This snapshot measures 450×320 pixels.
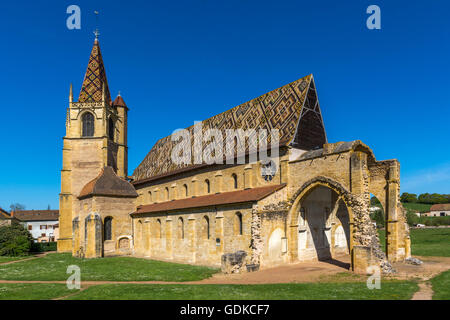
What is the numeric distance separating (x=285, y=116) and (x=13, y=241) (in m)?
33.8

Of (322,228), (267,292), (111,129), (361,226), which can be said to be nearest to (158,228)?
(322,228)

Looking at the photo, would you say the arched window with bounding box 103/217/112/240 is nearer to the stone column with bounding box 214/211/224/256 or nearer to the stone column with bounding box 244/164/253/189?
the stone column with bounding box 214/211/224/256

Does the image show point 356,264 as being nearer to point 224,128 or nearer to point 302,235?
point 302,235

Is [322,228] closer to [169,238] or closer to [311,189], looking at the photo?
[311,189]

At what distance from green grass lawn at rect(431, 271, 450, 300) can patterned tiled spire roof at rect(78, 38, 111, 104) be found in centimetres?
4074

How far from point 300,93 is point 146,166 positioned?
2534 cm

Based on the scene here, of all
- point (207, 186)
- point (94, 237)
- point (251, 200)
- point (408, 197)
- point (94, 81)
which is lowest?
point (408, 197)

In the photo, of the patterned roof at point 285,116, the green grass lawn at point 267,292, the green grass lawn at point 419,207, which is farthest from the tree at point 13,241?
the green grass lawn at point 419,207

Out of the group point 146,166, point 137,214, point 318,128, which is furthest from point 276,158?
point 146,166

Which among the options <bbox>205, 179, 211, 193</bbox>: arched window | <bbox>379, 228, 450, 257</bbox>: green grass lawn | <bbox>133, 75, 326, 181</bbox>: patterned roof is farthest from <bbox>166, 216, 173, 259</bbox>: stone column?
<bbox>379, 228, 450, 257</bbox>: green grass lawn

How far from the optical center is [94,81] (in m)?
46.6

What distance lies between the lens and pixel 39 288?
671 inches

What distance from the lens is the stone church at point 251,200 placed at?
22219 millimetres

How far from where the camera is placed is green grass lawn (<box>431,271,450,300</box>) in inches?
504
